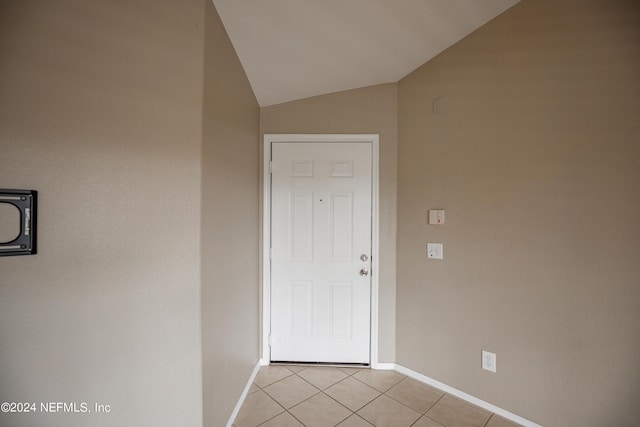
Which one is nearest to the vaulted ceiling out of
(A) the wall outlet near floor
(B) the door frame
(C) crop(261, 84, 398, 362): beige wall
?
(C) crop(261, 84, 398, 362): beige wall

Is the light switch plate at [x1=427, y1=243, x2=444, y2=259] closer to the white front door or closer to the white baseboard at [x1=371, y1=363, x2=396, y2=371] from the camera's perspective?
the white front door

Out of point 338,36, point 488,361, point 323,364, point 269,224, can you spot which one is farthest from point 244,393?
point 338,36

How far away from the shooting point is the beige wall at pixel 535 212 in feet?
4.32

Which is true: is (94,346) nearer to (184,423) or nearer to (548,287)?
(184,423)

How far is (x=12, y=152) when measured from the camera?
38.0 inches

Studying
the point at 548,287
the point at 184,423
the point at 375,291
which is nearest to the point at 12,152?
the point at 184,423

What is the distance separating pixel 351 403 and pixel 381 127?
217 cm

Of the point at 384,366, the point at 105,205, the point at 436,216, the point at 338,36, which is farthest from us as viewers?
the point at 384,366

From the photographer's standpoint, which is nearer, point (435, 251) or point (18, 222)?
point (18, 222)

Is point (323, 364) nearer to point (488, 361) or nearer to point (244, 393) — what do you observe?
point (244, 393)

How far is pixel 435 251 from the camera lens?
1.95m

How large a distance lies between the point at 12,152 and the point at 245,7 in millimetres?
1214

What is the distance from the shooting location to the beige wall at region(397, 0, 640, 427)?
1.32 metres

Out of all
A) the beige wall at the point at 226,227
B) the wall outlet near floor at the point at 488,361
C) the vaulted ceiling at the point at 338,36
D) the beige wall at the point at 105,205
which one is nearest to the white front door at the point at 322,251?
the beige wall at the point at 226,227
